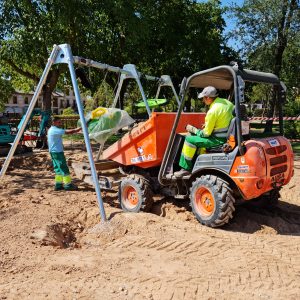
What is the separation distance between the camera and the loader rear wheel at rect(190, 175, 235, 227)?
544 centimetres

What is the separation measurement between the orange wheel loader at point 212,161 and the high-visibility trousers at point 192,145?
11 cm

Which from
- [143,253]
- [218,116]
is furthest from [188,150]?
[143,253]

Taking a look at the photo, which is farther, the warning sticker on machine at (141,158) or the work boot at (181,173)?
the warning sticker on machine at (141,158)

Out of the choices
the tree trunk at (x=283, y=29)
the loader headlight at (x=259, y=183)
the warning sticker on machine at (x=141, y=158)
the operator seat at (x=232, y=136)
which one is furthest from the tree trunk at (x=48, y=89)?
the loader headlight at (x=259, y=183)

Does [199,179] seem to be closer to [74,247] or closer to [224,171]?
[224,171]

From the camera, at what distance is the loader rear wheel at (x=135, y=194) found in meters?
6.40

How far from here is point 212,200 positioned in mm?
5656

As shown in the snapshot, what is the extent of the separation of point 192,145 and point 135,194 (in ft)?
4.77

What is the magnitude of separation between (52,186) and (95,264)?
4.64 meters

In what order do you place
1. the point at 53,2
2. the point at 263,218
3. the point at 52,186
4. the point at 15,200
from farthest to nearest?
the point at 53,2, the point at 52,186, the point at 15,200, the point at 263,218

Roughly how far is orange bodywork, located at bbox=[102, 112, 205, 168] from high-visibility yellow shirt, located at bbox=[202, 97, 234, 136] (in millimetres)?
1006

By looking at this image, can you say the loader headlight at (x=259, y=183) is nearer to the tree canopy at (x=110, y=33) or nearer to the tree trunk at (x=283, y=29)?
the tree canopy at (x=110, y=33)

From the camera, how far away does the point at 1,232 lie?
5359mm

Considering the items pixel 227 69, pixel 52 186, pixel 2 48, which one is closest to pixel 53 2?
pixel 2 48
